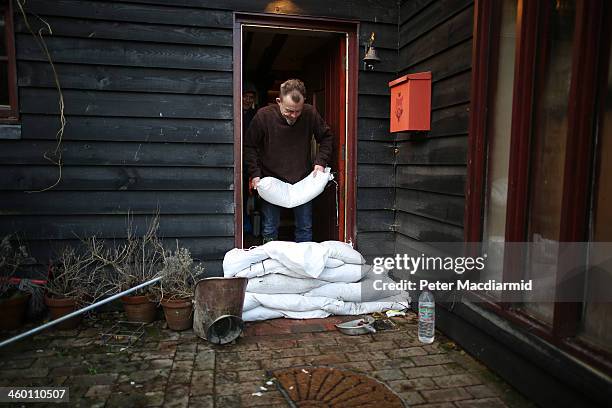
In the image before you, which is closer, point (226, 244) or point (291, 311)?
point (291, 311)

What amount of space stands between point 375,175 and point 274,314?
4.95ft

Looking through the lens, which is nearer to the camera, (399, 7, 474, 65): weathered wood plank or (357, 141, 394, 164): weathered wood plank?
(399, 7, 474, 65): weathered wood plank

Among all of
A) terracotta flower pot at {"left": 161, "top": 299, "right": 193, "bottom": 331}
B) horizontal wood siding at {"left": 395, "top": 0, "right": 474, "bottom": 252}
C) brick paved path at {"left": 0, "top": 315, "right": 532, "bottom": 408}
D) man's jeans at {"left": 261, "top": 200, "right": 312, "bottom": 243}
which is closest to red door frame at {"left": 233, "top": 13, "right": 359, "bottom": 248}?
man's jeans at {"left": 261, "top": 200, "right": 312, "bottom": 243}

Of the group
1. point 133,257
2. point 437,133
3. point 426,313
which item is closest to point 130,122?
point 133,257

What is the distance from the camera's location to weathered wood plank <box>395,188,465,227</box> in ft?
10.2

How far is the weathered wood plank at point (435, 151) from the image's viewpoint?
3.04 meters

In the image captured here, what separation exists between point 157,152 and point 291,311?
1.66 m

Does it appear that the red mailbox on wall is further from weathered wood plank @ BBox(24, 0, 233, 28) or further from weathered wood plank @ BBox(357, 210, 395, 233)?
weathered wood plank @ BBox(24, 0, 233, 28)

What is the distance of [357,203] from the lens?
4.06 metres

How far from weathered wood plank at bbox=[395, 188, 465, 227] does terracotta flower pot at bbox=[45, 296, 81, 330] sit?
2694 millimetres

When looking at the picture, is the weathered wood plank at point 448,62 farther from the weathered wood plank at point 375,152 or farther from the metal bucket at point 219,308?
the metal bucket at point 219,308

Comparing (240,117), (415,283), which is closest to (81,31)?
(240,117)

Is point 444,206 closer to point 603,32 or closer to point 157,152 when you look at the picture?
point 603,32

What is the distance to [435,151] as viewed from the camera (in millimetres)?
3363
